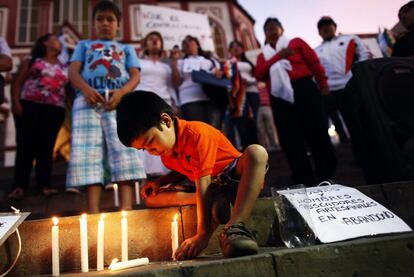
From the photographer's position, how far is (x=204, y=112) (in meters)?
4.02

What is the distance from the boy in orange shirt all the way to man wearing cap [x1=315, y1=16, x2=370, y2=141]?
336 centimetres

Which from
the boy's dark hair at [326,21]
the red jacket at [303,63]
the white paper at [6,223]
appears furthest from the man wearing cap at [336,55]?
the white paper at [6,223]

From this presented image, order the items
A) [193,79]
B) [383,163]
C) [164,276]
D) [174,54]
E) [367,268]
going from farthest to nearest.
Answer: [174,54]
[193,79]
[383,163]
[367,268]
[164,276]

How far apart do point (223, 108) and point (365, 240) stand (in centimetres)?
285

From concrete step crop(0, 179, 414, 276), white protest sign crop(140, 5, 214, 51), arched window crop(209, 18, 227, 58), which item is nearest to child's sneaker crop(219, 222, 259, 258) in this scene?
concrete step crop(0, 179, 414, 276)

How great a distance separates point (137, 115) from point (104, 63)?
4.72 feet

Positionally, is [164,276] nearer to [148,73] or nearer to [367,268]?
[367,268]

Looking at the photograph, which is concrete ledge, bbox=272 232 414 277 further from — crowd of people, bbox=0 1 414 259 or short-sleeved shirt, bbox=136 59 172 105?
short-sleeved shirt, bbox=136 59 172 105

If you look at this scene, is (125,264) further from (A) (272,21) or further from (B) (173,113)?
(A) (272,21)

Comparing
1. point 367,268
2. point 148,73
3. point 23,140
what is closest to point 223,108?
point 148,73

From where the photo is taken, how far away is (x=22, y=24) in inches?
499

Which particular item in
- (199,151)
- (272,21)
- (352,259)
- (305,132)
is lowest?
(352,259)

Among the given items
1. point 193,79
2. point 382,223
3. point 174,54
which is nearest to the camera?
point 382,223

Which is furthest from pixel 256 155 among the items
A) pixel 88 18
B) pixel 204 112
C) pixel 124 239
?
pixel 88 18
